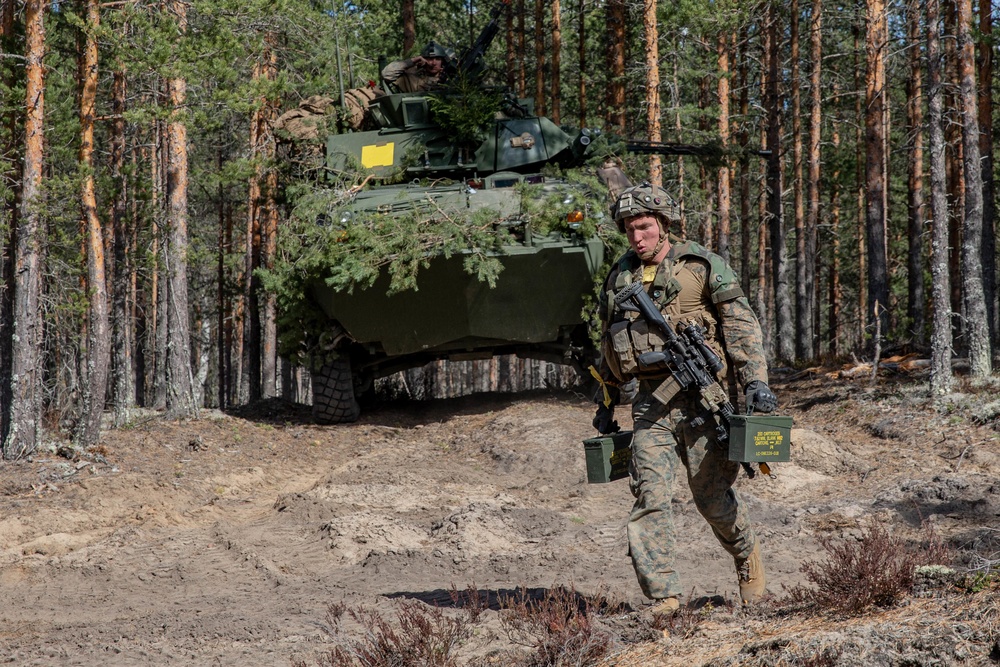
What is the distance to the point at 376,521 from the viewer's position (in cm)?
651

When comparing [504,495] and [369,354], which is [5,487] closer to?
[504,495]

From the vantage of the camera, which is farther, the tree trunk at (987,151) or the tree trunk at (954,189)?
the tree trunk at (954,189)

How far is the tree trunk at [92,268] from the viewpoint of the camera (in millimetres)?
8742

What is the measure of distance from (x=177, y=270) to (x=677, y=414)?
7.84 metres

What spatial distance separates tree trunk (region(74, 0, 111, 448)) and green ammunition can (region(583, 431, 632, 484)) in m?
5.46

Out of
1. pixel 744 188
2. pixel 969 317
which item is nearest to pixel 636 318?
pixel 969 317

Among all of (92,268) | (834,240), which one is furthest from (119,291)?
(834,240)

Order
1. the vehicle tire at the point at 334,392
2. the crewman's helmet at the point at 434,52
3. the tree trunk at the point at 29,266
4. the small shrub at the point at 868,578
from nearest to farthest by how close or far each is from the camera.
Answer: the small shrub at the point at 868,578
the tree trunk at the point at 29,266
the vehicle tire at the point at 334,392
the crewman's helmet at the point at 434,52

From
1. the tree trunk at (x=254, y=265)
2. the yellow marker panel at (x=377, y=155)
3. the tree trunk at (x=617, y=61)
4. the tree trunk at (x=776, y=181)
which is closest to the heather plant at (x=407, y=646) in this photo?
the yellow marker panel at (x=377, y=155)

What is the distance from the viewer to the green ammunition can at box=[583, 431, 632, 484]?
446 cm

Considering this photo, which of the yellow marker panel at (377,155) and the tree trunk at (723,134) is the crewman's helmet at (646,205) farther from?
the tree trunk at (723,134)

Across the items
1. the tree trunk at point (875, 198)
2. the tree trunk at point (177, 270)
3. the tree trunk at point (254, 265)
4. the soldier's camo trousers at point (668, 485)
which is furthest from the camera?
the tree trunk at point (254, 265)

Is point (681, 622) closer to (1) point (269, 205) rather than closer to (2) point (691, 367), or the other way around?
(2) point (691, 367)

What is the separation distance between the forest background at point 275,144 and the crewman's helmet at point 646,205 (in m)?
5.45
